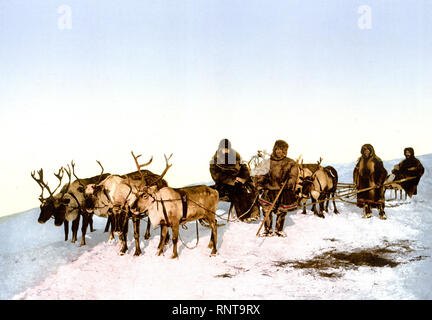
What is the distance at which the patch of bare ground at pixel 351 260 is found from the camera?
797cm

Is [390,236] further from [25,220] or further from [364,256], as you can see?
[25,220]

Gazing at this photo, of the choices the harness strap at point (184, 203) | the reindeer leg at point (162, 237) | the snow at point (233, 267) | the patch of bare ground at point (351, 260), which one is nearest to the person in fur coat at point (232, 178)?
the snow at point (233, 267)

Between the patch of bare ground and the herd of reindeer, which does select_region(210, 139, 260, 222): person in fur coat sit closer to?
the herd of reindeer

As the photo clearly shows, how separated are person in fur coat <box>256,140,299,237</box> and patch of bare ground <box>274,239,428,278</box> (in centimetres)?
151

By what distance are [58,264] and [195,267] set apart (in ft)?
9.60

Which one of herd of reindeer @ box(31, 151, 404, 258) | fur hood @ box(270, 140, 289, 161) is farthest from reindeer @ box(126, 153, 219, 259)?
fur hood @ box(270, 140, 289, 161)

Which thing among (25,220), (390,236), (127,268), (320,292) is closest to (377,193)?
(390,236)

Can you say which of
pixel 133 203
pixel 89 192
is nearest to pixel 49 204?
pixel 89 192

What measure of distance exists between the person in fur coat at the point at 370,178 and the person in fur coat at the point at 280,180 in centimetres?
349

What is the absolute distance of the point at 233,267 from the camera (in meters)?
7.89

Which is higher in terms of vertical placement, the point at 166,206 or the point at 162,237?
the point at 166,206

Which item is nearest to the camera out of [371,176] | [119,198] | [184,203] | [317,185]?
[184,203]

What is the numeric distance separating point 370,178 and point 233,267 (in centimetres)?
623

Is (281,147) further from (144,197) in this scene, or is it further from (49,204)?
(49,204)
